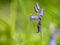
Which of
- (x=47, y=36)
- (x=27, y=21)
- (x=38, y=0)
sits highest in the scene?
(x=38, y=0)

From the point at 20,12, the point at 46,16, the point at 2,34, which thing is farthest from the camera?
the point at 46,16

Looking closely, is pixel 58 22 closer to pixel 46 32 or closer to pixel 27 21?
pixel 46 32

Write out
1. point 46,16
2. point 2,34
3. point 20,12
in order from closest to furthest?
point 2,34, point 20,12, point 46,16

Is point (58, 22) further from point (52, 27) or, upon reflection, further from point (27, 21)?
point (27, 21)

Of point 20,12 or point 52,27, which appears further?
point 52,27

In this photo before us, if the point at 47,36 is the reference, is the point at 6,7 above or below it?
above

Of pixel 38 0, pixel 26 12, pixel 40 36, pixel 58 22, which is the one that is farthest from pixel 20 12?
pixel 58 22
